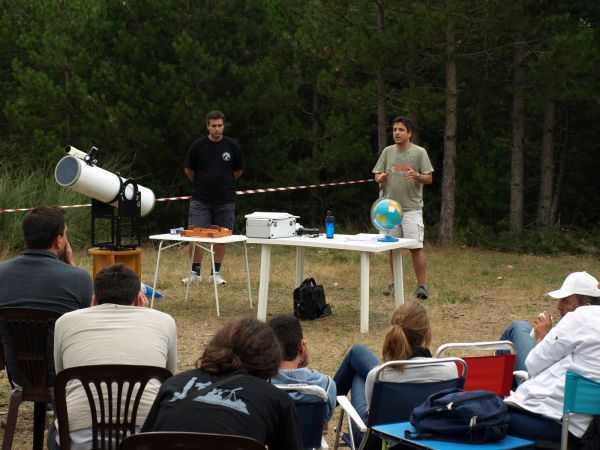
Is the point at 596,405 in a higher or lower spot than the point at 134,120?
lower

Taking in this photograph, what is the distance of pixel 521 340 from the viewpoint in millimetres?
5355

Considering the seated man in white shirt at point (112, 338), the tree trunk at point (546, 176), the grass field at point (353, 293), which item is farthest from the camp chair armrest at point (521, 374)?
the tree trunk at point (546, 176)

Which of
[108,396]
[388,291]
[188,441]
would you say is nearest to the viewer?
[188,441]

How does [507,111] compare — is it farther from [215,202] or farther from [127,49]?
[215,202]

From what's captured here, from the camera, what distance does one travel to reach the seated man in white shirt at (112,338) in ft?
12.5

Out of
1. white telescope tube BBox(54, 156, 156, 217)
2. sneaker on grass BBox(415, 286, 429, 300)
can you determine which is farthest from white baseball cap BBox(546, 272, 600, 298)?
sneaker on grass BBox(415, 286, 429, 300)

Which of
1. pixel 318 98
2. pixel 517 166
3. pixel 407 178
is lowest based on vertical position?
pixel 407 178

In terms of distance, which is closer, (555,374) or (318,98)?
(555,374)

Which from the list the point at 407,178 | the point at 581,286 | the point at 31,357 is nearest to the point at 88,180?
the point at 407,178

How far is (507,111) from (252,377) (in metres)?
16.2

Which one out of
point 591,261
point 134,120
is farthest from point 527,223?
point 134,120

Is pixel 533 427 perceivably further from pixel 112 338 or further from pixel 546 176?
pixel 546 176

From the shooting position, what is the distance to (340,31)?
49.5ft

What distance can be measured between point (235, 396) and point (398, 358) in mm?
1601
